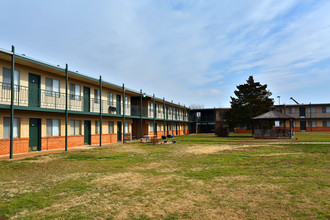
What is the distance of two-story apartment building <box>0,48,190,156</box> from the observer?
15.2 m

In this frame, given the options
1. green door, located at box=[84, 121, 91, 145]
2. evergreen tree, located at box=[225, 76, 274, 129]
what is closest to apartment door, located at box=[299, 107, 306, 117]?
evergreen tree, located at box=[225, 76, 274, 129]

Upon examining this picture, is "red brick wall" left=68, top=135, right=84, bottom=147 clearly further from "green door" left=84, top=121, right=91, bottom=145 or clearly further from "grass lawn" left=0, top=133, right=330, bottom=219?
"grass lawn" left=0, top=133, right=330, bottom=219

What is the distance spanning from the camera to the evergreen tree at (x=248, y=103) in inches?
1550

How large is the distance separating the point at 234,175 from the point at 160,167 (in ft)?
11.6

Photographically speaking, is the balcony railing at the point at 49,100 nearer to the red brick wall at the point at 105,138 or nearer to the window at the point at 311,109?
the red brick wall at the point at 105,138

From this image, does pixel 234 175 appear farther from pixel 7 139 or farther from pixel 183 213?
pixel 7 139

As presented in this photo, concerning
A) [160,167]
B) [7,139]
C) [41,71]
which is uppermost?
[41,71]

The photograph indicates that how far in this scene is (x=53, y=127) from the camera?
741 inches

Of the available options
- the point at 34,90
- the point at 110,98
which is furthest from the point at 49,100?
the point at 110,98

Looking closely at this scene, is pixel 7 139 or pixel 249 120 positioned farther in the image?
pixel 249 120

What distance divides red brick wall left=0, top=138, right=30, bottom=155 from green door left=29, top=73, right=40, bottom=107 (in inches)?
105

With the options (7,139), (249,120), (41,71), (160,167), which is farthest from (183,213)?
(249,120)

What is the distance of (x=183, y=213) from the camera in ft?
17.0

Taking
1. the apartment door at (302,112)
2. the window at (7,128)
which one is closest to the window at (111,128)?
the window at (7,128)
